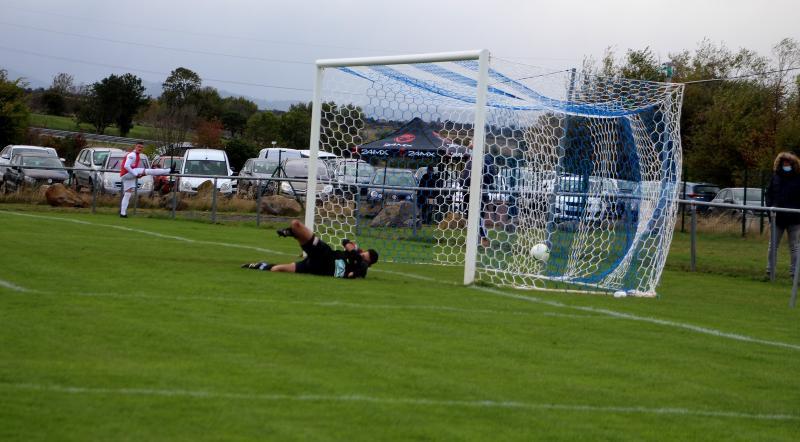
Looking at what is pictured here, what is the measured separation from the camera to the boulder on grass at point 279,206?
30844 millimetres

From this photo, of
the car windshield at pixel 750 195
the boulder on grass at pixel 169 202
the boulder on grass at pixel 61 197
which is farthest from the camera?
the car windshield at pixel 750 195

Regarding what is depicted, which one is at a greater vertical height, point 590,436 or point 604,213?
point 604,213

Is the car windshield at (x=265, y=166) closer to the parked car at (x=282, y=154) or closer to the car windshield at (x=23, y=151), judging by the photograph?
the parked car at (x=282, y=154)

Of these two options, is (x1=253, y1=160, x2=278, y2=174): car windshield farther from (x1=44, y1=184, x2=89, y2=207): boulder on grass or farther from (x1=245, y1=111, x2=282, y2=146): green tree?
(x1=245, y1=111, x2=282, y2=146): green tree

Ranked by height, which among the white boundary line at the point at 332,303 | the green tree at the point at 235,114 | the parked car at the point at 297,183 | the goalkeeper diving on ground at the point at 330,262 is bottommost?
the white boundary line at the point at 332,303

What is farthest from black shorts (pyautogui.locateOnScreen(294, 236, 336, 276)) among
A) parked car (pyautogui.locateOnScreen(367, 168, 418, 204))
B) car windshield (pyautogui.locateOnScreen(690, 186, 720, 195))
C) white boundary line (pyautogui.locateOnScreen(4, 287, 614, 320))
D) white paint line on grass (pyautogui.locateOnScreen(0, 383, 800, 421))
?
car windshield (pyautogui.locateOnScreen(690, 186, 720, 195))

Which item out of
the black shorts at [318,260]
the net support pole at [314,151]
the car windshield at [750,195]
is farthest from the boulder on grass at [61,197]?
the car windshield at [750,195]

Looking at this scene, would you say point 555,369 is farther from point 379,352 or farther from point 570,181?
point 570,181

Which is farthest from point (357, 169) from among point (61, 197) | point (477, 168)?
point (61, 197)

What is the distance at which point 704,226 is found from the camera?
86.1ft

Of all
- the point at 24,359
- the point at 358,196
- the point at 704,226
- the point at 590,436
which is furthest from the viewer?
the point at 704,226

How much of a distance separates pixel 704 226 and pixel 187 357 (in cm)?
2047

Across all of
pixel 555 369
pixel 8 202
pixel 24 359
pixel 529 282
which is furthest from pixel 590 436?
pixel 8 202

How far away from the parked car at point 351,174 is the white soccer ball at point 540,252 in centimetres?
420
